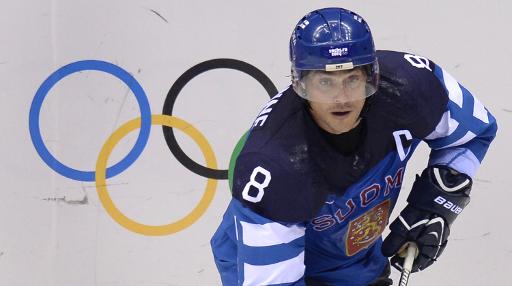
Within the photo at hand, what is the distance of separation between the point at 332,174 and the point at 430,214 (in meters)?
0.35

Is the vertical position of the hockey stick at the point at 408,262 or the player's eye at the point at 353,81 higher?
the player's eye at the point at 353,81

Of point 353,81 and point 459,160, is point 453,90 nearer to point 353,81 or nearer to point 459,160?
point 459,160

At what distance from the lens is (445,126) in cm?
188

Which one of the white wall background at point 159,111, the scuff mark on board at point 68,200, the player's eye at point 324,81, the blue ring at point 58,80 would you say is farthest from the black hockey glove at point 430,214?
the scuff mark on board at point 68,200

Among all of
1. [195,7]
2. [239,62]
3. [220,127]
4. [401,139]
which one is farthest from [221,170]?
[401,139]

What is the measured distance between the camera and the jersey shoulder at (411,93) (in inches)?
68.1

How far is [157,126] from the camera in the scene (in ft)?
8.59

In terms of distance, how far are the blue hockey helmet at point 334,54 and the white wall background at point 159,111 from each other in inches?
36.1

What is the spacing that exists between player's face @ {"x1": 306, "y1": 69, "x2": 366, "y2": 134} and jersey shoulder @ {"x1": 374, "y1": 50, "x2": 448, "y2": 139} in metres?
0.09

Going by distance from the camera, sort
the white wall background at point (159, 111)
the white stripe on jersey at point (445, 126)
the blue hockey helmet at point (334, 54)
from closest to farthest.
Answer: the blue hockey helmet at point (334, 54) → the white stripe on jersey at point (445, 126) → the white wall background at point (159, 111)

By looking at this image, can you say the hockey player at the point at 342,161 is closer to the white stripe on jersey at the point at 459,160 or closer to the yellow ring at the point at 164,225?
the white stripe on jersey at the point at 459,160

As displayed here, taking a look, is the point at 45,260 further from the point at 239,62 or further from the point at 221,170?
the point at 239,62

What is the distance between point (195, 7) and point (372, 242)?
0.97m

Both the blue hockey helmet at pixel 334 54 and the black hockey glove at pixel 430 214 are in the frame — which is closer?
the blue hockey helmet at pixel 334 54
